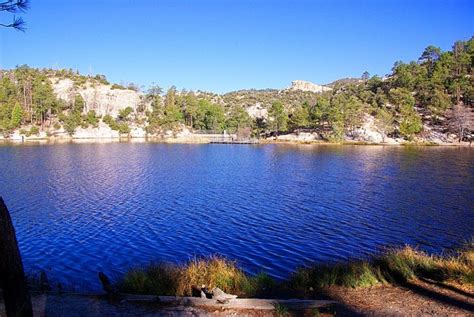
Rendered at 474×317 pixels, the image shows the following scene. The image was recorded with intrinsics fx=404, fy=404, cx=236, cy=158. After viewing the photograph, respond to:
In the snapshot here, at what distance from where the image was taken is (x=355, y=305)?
8648 millimetres

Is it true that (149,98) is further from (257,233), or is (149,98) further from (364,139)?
(257,233)

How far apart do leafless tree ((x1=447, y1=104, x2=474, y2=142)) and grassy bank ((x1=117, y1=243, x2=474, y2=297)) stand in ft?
319

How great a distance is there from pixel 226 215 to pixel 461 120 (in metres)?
90.1

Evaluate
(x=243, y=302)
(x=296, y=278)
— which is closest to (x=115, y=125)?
(x=296, y=278)

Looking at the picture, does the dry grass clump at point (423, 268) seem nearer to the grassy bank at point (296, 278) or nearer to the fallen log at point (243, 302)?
the grassy bank at point (296, 278)

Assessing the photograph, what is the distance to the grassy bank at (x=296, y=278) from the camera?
10.1 metres

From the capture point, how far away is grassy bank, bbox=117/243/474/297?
10.1 m

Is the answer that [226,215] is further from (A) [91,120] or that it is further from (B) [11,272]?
(A) [91,120]

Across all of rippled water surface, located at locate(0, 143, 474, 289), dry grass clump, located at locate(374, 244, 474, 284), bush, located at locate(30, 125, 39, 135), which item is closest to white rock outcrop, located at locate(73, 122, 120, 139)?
bush, located at locate(30, 125, 39, 135)

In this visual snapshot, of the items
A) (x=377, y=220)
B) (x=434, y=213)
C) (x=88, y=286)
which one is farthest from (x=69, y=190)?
(x=434, y=213)

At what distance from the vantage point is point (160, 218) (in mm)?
24531

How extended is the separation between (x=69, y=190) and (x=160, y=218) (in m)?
13.5

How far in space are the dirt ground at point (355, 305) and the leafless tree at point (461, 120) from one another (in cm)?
9972

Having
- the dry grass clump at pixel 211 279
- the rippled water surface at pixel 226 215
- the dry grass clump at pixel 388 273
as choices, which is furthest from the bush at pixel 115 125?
the dry grass clump at pixel 388 273
